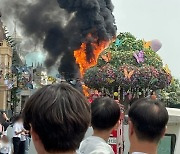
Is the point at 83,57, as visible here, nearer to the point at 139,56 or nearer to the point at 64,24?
the point at 64,24

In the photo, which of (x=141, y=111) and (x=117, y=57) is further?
(x=117, y=57)

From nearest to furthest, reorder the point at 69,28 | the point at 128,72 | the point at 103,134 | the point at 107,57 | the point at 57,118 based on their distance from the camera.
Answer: the point at 57,118 → the point at 103,134 → the point at 128,72 → the point at 107,57 → the point at 69,28

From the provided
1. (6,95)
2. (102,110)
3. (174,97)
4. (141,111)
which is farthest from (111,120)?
(174,97)

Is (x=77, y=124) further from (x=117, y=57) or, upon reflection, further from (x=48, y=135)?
(x=117, y=57)

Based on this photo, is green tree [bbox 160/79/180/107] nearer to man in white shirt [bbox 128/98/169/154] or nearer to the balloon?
the balloon

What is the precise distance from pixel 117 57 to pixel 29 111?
1467 inches

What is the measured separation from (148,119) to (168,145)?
6.55ft

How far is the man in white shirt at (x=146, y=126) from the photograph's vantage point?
9.45ft

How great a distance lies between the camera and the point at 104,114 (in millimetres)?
3742

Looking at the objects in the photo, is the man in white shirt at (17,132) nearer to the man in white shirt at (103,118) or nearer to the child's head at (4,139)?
the child's head at (4,139)

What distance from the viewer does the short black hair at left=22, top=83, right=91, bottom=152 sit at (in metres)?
2.06

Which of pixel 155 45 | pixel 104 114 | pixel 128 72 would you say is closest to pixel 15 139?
pixel 104 114

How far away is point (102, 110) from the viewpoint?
376 cm

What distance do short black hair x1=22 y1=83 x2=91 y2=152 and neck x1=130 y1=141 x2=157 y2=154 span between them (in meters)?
0.80
